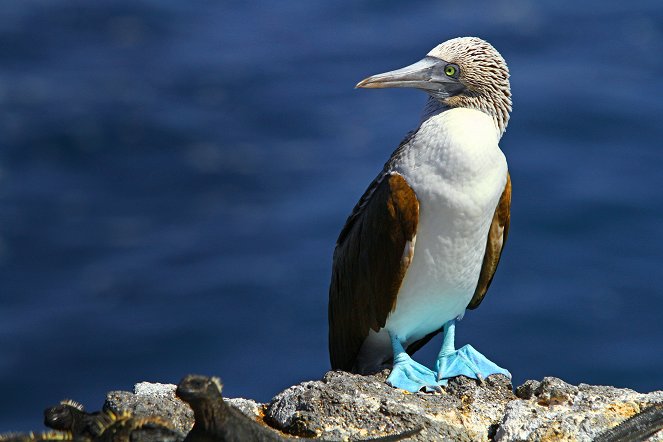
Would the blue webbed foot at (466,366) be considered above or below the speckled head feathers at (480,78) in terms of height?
below

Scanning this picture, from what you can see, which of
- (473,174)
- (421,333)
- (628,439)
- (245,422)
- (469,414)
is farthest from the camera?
(421,333)

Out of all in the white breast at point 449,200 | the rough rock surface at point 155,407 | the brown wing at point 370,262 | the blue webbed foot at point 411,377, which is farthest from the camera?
the brown wing at point 370,262

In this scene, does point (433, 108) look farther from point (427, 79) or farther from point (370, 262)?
point (370, 262)

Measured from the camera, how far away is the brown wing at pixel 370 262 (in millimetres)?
5884

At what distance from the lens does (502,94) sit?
235 inches

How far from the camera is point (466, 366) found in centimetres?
575

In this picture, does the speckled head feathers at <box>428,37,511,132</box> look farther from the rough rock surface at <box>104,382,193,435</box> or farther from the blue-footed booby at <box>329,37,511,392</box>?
the rough rock surface at <box>104,382,193,435</box>

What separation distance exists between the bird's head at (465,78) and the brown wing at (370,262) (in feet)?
1.58

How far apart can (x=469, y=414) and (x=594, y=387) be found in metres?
0.55

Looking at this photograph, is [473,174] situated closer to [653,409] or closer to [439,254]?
[439,254]

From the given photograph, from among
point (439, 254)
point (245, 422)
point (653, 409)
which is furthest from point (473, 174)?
point (245, 422)

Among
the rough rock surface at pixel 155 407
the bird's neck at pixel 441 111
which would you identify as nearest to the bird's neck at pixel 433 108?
the bird's neck at pixel 441 111

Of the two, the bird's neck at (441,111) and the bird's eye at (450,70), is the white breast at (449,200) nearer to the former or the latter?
the bird's neck at (441,111)

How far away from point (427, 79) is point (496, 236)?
2.94ft
